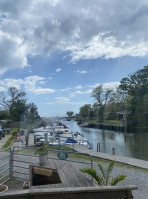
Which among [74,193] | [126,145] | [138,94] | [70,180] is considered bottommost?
[126,145]

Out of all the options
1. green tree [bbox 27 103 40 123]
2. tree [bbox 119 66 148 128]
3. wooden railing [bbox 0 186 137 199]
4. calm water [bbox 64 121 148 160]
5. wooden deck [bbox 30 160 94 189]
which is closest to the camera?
wooden railing [bbox 0 186 137 199]

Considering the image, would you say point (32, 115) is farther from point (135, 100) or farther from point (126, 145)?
point (135, 100)

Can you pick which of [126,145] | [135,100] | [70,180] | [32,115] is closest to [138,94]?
[135,100]

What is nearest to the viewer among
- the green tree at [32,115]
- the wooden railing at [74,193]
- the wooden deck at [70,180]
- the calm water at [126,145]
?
the wooden railing at [74,193]

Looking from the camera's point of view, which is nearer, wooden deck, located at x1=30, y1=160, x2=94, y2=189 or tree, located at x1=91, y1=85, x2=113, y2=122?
wooden deck, located at x1=30, y1=160, x2=94, y2=189

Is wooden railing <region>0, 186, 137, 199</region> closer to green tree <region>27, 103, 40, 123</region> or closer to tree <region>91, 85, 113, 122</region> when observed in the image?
green tree <region>27, 103, 40, 123</region>

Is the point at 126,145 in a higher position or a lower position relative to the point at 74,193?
lower

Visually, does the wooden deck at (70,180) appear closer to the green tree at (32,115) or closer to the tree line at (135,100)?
the green tree at (32,115)

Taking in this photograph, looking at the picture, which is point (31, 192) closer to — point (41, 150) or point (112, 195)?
point (112, 195)

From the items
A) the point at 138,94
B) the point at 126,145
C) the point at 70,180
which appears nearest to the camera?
the point at 70,180

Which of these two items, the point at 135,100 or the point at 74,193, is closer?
the point at 74,193

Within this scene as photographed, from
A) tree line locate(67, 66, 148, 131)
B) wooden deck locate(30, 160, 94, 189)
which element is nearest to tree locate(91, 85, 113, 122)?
tree line locate(67, 66, 148, 131)

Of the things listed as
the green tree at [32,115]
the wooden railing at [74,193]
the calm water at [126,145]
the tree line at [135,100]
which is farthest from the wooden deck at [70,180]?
the tree line at [135,100]

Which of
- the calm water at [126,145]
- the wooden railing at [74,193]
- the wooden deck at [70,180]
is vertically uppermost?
the wooden railing at [74,193]
